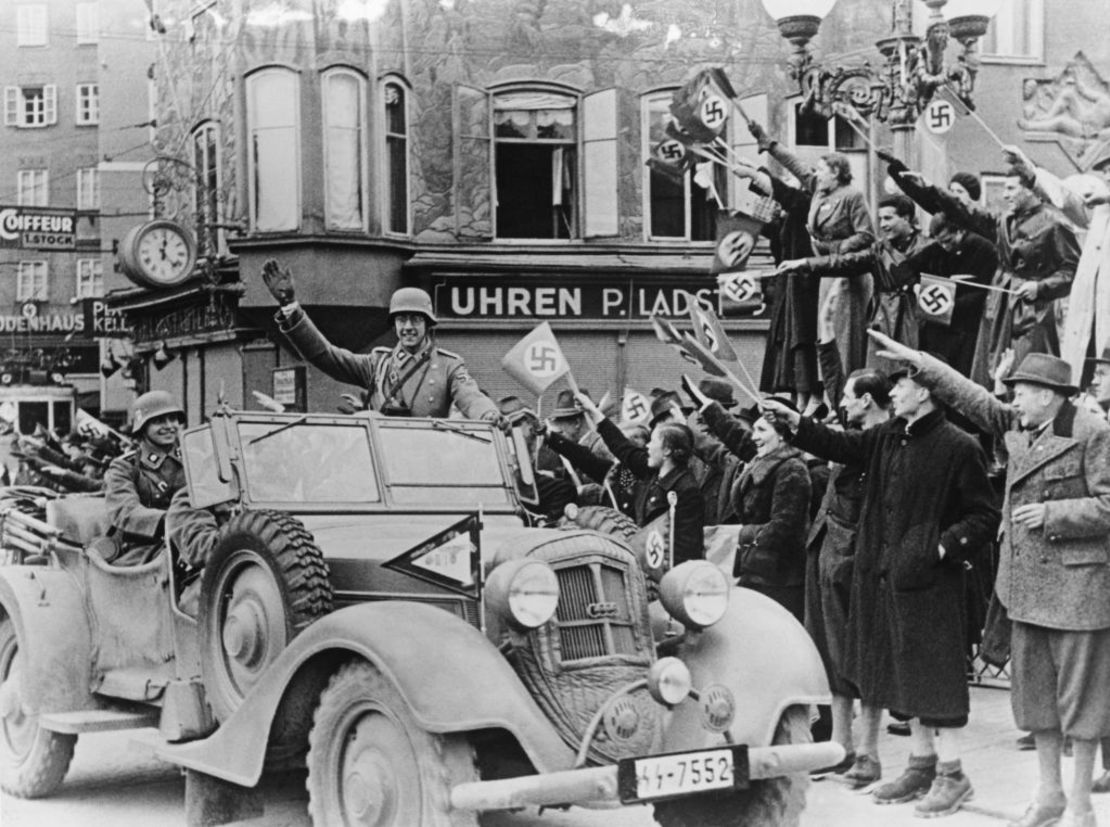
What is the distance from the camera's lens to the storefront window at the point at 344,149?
1486 cm

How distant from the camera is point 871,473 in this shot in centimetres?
605

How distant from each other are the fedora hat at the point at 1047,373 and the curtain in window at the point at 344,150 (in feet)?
34.4

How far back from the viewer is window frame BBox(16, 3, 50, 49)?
898 cm

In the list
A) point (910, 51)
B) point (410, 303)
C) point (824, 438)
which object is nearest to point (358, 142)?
point (910, 51)

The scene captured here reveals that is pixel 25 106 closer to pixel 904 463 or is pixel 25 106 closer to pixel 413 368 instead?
pixel 413 368

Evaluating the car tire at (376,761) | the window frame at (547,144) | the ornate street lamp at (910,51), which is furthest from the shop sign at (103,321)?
the car tire at (376,761)

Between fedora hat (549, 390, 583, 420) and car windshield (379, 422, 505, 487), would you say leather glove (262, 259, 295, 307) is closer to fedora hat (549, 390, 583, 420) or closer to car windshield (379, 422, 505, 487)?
car windshield (379, 422, 505, 487)

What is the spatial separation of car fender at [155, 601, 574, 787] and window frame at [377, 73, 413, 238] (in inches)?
419

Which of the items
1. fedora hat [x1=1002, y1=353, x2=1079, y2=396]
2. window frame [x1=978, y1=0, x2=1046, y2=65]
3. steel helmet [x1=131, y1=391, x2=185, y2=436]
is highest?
window frame [x1=978, y1=0, x2=1046, y2=65]

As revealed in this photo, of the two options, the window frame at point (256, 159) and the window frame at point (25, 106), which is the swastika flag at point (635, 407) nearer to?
the window frame at point (25, 106)

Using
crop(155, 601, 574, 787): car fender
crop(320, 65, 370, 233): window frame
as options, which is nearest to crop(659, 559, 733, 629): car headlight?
crop(155, 601, 574, 787): car fender

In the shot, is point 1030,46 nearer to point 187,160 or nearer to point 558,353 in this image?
point 558,353

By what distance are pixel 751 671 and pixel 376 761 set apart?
4.43ft

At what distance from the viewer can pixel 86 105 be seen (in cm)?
1273
